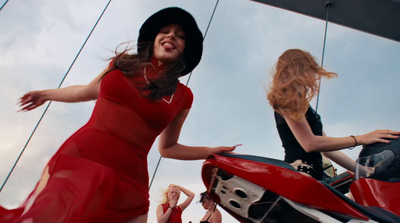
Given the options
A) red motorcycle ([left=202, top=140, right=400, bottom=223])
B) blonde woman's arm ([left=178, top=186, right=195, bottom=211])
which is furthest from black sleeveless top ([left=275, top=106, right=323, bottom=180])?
blonde woman's arm ([left=178, top=186, right=195, bottom=211])

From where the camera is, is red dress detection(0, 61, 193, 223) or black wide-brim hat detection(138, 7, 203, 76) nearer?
red dress detection(0, 61, 193, 223)

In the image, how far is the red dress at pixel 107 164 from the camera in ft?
2.40

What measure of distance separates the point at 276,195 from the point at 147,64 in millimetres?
644

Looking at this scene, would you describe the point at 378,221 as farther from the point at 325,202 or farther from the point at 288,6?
the point at 288,6

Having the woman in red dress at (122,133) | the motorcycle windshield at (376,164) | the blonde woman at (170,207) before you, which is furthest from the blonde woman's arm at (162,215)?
the motorcycle windshield at (376,164)

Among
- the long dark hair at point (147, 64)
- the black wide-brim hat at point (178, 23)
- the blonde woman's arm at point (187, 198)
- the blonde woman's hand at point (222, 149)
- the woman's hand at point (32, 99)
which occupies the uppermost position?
the black wide-brim hat at point (178, 23)

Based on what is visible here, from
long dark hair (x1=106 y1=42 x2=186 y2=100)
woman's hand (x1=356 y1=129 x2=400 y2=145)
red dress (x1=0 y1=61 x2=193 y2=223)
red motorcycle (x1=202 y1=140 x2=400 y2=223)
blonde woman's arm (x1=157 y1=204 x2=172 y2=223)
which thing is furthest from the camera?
blonde woman's arm (x1=157 y1=204 x2=172 y2=223)

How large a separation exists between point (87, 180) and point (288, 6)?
10.1ft

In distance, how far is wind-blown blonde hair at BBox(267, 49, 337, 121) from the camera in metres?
1.25

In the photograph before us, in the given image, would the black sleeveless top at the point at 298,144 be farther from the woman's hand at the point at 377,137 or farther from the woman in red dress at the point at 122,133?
the woman in red dress at the point at 122,133

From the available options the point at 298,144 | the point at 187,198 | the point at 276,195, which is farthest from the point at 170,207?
the point at 276,195

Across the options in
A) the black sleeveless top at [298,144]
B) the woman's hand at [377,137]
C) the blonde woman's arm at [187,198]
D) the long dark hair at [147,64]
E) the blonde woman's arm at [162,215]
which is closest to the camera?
the long dark hair at [147,64]

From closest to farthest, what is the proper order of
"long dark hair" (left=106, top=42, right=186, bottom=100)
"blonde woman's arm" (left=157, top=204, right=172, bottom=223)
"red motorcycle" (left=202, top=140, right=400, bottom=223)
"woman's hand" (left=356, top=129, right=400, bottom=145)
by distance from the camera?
"red motorcycle" (left=202, top=140, right=400, bottom=223)
"long dark hair" (left=106, top=42, right=186, bottom=100)
"woman's hand" (left=356, top=129, right=400, bottom=145)
"blonde woman's arm" (left=157, top=204, right=172, bottom=223)

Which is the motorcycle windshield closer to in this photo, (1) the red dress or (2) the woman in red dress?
(2) the woman in red dress
